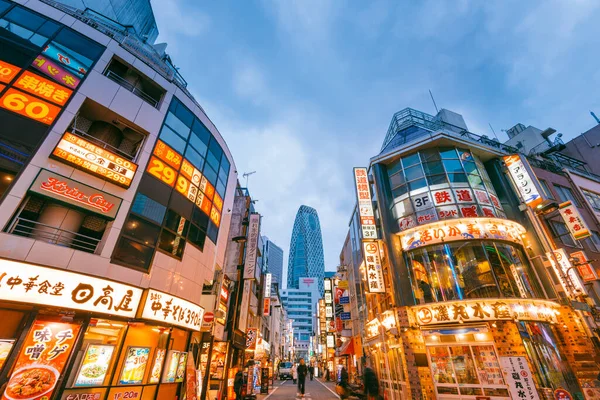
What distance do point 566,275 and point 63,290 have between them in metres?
21.5

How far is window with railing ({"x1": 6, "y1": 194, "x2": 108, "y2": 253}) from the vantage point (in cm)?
A: 761

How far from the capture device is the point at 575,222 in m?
13.9

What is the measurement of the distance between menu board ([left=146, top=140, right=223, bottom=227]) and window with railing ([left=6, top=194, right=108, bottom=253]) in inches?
116

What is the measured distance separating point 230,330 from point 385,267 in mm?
11138

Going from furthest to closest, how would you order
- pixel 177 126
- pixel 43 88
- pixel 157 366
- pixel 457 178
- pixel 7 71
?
pixel 457 178, pixel 177 126, pixel 157 366, pixel 43 88, pixel 7 71

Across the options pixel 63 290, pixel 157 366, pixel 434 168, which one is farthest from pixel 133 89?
pixel 434 168

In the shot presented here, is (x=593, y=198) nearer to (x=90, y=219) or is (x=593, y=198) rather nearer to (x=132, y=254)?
(x=132, y=254)

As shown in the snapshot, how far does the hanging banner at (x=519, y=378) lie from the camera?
9.09m

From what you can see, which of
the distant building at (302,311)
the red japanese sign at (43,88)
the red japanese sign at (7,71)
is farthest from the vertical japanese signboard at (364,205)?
the distant building at (302,311)

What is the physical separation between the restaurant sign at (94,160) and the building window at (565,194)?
2803 cm

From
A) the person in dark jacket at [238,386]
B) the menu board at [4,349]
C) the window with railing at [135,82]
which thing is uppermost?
the window with railing at [135,82]

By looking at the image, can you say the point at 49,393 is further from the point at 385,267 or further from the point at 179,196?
the point at 385,267

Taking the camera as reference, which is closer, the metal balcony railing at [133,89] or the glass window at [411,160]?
the metal balcony railing at [133,89]

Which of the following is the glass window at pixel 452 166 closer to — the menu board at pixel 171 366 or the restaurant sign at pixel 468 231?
the restaurant sign at pixel 468 231
